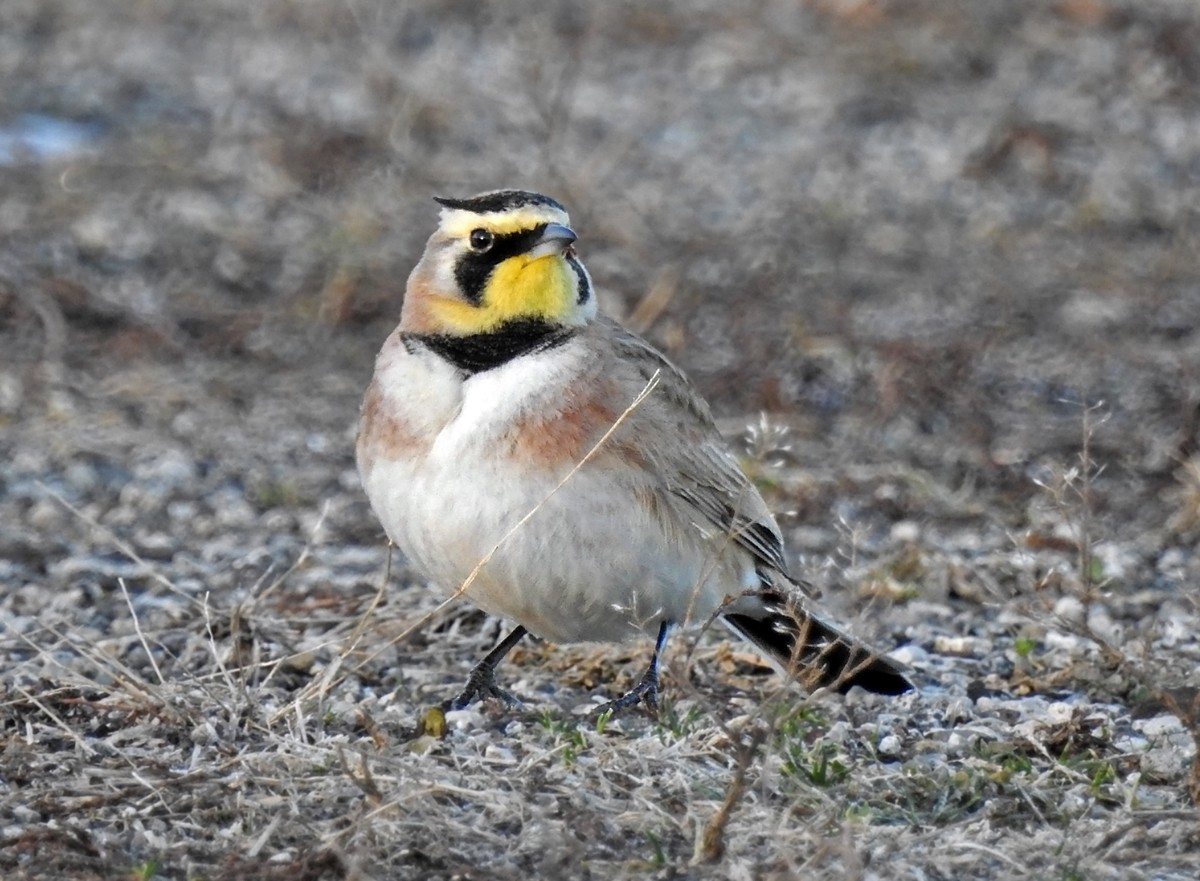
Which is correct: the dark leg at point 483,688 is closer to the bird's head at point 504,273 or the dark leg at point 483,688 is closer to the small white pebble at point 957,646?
the bird's head at point 504,273

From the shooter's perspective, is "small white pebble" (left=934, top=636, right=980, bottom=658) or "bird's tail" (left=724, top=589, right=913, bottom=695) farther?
"small white pebble" (left=934, top=636, right=980, bottom=658)

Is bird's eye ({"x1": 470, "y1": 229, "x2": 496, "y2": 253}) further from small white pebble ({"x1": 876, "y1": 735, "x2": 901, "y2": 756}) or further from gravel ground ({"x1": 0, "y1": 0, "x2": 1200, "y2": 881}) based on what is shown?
small white pebble ({"x1": 876, "y1": 735, "x2": 901, "y2": 756})

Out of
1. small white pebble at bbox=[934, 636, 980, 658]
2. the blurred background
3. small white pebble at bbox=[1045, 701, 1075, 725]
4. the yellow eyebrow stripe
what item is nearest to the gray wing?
the blurred background

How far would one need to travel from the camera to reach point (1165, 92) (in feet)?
42.9

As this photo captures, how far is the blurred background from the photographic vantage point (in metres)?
8.19

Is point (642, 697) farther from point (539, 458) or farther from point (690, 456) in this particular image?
point (539, 458)

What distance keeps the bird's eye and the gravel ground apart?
95cm

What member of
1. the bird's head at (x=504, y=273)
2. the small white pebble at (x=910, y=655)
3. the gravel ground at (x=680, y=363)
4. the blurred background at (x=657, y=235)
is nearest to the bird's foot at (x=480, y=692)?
the gravel ground at (x=680, y=363)

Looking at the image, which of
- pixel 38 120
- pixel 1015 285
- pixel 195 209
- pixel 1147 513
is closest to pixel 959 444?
pixel 1147 513

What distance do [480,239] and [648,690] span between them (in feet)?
4.65

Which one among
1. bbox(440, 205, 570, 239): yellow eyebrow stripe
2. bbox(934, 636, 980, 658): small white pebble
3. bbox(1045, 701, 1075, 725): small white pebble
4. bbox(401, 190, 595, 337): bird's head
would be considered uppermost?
bbox(440, 205, 570, 239): yellow eyebrow stripe

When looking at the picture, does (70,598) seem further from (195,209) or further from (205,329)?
(195,209)

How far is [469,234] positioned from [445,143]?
22.8ft

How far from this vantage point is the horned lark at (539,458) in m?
5.32
